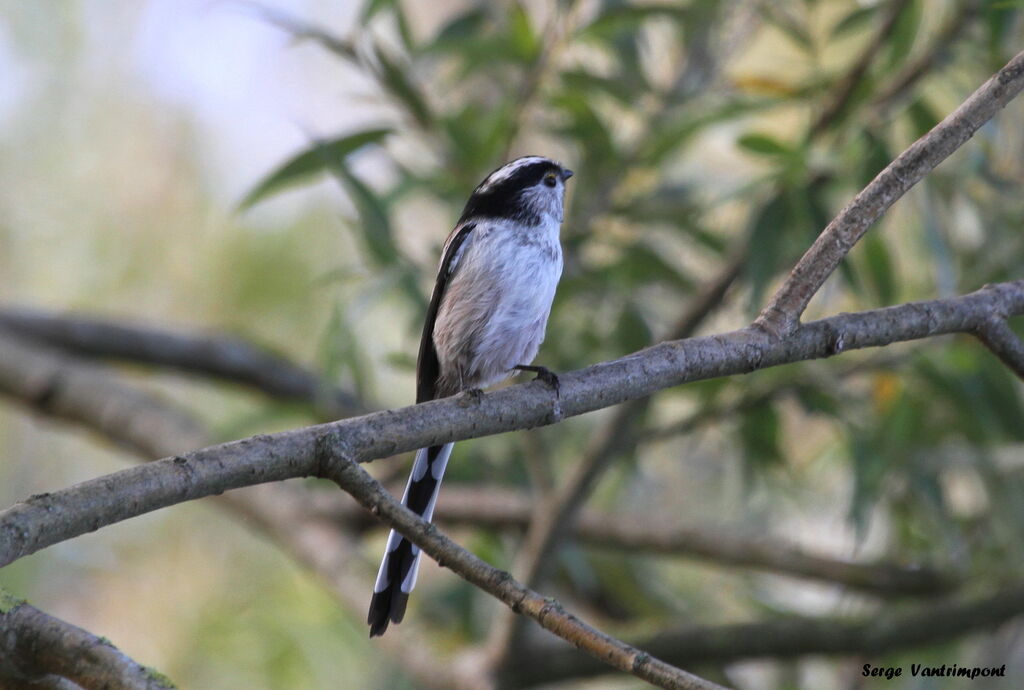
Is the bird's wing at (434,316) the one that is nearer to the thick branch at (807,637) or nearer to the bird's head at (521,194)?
the bird's head at (521,194)

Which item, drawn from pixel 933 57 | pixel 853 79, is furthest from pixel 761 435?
pixel 933 57

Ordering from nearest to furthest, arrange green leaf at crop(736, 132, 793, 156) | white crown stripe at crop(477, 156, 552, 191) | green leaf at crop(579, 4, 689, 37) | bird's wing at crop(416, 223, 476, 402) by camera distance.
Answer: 1. bird's wing at crop(416, 223, 476, 402)
2. white crown stripe at crop(477, 156, 552, 191)
3. green leaf at crop(736, 132, 793, 156)
4. green leaf at crop(579, 4, 689, 37)

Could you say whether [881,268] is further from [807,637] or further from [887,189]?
[887,189]

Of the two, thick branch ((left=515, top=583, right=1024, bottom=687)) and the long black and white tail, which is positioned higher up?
thick branch ((left=515, top=583, right=1024, bottom=687))

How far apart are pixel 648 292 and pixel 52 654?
3695 millimetres

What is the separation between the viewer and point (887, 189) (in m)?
1.98

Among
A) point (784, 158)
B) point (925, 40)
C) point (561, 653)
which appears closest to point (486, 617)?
point (561, 653)

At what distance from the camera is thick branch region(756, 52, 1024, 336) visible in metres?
1.95

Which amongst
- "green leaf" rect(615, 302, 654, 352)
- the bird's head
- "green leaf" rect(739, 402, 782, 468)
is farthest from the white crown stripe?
"green leaf" rect(739, 402, 782, 468)

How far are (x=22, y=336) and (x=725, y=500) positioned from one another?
353cm

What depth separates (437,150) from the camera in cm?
389

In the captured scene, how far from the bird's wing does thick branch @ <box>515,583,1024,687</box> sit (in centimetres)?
122

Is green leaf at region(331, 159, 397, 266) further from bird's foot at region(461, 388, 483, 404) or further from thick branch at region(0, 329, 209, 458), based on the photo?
thick branch at region(0, 329, 209, 458)

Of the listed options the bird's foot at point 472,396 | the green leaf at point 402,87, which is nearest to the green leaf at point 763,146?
the green leaf at point 402,87
